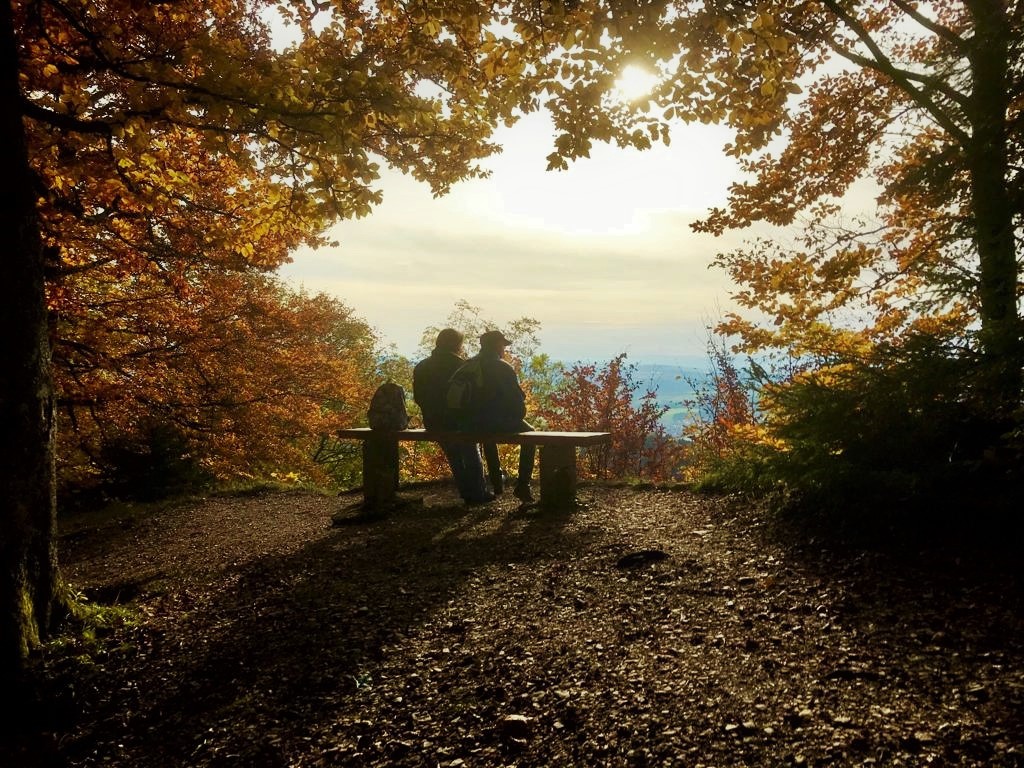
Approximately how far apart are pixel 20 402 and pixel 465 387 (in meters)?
4.12

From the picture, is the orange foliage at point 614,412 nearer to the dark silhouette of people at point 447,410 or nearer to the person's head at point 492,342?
the dark silhouette of people at point 447,410

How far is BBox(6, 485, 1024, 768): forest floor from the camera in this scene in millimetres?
2471

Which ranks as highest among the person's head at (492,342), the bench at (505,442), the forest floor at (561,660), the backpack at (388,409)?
the person's head at (492,342)

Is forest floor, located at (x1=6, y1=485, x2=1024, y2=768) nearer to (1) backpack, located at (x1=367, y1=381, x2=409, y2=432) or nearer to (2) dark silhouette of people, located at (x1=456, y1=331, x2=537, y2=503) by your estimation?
(2) dark silhouette of people, located at (x1=456, y1=331, x2=537, y2=503)

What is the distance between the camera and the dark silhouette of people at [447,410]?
7.48m

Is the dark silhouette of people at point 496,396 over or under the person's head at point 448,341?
under

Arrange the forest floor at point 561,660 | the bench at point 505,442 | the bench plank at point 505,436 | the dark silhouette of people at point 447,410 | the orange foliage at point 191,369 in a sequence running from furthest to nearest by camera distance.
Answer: the orange foliage at point 191,369 → the dark silhouette of people at point 447,410 → the bench at point 505,442 → the bench plank at point 505,436 → the forest floor at point 561,660

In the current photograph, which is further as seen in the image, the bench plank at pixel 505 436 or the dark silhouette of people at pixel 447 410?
the dark silhouette of people at pixel 447 410

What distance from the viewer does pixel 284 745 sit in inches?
112

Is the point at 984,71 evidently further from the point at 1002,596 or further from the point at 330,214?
the point at 330,214

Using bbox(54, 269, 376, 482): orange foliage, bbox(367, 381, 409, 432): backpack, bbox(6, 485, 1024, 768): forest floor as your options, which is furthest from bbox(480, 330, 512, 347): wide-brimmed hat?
bbox(54, 269, 376, 482): orange foliage

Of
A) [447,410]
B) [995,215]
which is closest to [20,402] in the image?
[447,410]

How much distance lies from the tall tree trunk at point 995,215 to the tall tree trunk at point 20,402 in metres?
6.01

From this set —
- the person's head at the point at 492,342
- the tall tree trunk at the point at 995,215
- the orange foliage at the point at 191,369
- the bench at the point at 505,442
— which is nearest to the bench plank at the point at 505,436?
the bench at the point at 505,442
